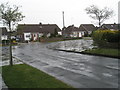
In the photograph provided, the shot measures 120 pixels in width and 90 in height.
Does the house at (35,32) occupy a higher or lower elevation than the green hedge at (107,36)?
higher

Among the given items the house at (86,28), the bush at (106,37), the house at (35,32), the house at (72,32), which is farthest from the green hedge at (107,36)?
the house at (86,28)

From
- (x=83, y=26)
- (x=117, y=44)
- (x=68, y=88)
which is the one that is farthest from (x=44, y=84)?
(x=83, y=26)

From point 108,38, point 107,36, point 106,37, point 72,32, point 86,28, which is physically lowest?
point 108,38

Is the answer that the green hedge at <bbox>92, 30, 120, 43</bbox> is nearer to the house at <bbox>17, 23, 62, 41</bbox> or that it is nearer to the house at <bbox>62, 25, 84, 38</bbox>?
the house at <bbox>17, 23, 62, 41</bbox>

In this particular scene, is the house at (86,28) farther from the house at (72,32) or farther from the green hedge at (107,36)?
the green hedge at (107,36)

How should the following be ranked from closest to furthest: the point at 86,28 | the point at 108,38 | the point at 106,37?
1. the point at 108,38
2. the point at 106,37
3. the point at 86,28

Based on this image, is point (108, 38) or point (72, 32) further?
point (72, 32)

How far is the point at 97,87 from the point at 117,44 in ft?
36.9

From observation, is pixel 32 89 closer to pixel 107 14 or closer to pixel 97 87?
pixel 97 87

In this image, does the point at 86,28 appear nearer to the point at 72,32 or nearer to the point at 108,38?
the point at 72,32

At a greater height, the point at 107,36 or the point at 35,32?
the point at 35,32

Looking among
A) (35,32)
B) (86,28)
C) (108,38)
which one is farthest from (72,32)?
(108,38)

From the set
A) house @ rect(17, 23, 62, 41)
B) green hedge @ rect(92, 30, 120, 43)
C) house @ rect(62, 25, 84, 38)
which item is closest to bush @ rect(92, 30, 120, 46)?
green hedge @ rect(92, 30, 120, 43)

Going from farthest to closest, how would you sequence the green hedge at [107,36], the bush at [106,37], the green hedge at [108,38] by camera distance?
the bush at [106,37], the green hedge at [107,36], the green hedge at [108,38]
